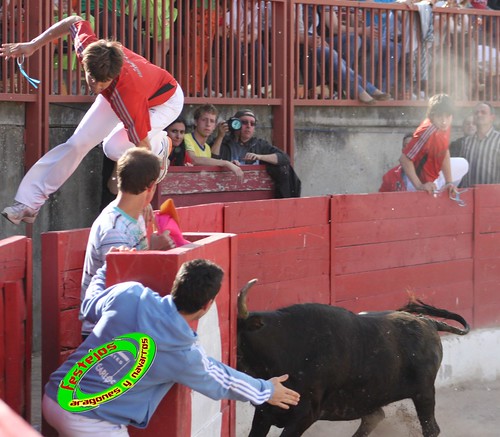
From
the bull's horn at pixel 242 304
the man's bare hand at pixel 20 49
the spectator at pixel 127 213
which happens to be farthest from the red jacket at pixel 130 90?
the spectator at pixel 127 213

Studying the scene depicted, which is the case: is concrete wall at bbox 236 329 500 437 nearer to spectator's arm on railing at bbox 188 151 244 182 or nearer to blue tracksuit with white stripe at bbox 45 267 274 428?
spectator's arm on railing at bbox 188 151 244 182

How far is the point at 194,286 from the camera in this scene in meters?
3.64

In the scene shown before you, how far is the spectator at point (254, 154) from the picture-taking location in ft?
A: 26.5

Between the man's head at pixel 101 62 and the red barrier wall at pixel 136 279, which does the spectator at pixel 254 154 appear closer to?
the man's head at pixel 101 62

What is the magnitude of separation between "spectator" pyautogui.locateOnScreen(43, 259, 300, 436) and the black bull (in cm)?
115

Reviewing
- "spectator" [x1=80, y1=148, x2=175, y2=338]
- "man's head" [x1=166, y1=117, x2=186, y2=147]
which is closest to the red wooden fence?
"spectator" [x1=80, y1=148, x2=175, y2=338]

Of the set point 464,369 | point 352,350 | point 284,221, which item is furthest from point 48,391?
point 464,369

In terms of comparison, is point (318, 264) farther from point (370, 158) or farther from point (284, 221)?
point (370, 158)

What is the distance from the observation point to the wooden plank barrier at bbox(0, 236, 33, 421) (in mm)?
4195

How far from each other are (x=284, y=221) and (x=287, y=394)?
9.78 feet

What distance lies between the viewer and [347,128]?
9.76 metres

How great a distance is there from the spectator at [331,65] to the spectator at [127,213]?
521 centimetres

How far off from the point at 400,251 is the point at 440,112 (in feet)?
3.51

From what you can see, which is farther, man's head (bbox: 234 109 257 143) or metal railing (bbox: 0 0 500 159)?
man's head (bbox: 234 109 257 143)
